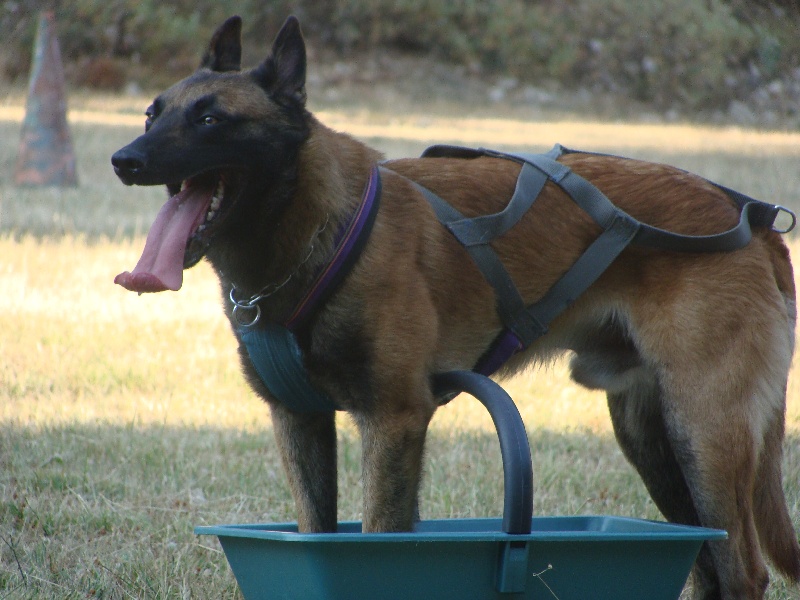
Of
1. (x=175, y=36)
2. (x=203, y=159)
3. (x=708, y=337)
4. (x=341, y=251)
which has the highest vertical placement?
(x=175, y=36)

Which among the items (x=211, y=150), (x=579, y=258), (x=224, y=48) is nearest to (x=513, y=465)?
(x=579, y=258)

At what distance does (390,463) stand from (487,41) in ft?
87.0

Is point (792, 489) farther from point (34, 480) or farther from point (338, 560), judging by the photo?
point (34, 480)

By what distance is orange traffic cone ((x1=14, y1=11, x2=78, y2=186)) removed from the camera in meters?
10.8

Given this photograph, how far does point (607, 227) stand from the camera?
2969mm

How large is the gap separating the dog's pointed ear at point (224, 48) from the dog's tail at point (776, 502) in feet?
5.63

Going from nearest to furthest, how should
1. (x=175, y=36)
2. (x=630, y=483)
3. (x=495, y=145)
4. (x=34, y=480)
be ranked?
(x=34, y=480)
(x=630, y=483)
(x=495, y=145)
(x=175, y=36)

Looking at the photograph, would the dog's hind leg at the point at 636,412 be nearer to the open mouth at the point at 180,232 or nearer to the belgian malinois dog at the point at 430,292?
the belgian malinois dog at the point at 430,292

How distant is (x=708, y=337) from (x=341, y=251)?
42.7 inches

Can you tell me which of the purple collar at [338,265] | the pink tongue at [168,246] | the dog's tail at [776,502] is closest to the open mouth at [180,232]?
the pink tongue at [168,246]

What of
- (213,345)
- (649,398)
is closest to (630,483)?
(649,398)

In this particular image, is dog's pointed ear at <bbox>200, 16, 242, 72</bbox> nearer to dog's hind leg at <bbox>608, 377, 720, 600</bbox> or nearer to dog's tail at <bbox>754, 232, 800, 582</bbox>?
dog's hind leg at <bbox>608, 377, 720, 600</bbox>

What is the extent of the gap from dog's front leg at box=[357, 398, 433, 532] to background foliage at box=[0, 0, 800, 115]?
12975 mm

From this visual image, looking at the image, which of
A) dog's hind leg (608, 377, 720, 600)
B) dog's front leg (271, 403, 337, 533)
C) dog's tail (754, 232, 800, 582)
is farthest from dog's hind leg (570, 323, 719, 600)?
dog's front leg (271, 403, 337, 533)
